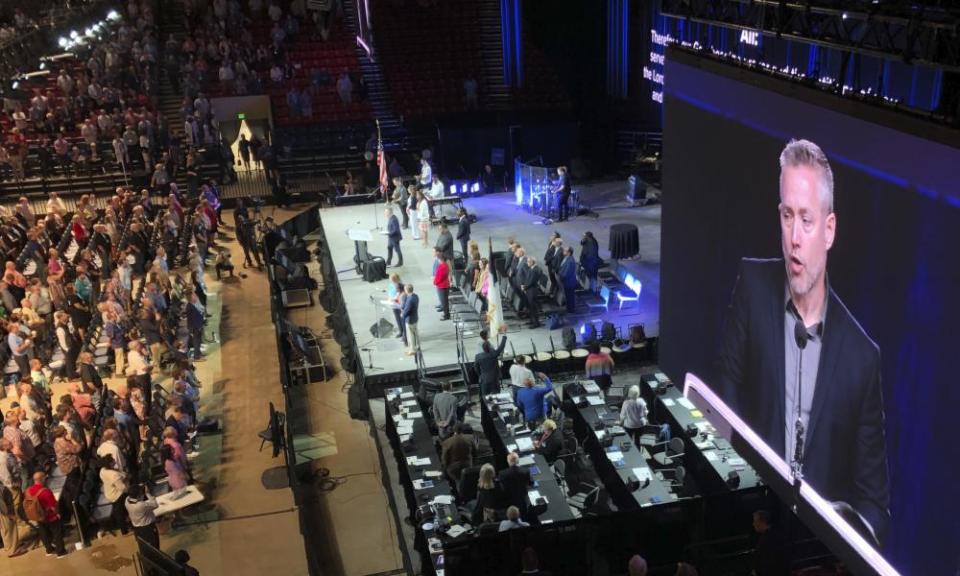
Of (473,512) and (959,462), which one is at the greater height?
(959,462)

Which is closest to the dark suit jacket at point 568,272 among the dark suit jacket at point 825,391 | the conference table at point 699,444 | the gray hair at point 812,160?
the conference table at point 699,444

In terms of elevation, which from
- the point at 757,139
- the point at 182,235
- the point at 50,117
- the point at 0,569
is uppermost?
the point at 757,139

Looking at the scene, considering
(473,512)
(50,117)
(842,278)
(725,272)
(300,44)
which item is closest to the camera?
(842,278)

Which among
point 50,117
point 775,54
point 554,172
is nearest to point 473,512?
point 775,54

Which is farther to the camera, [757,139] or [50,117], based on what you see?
[50,117]

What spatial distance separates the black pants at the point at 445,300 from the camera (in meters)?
19.9

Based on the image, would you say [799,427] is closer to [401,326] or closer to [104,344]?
[401,326]

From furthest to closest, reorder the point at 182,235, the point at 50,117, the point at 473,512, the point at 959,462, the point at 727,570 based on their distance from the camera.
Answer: the point at 50,117 → the point at 182,235 → the point at 473,512 → the point at 727,570 → the point at 959,462

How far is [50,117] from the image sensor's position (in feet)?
100

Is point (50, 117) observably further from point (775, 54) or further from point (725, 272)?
point (725, 272)

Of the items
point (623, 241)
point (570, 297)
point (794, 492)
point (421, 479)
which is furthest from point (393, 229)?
point (794, 492)

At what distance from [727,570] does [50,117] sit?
26.0 metres

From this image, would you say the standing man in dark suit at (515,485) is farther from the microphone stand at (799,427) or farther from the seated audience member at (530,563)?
the microphone stand at (799,427)

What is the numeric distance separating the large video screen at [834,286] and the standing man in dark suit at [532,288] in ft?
23.2
